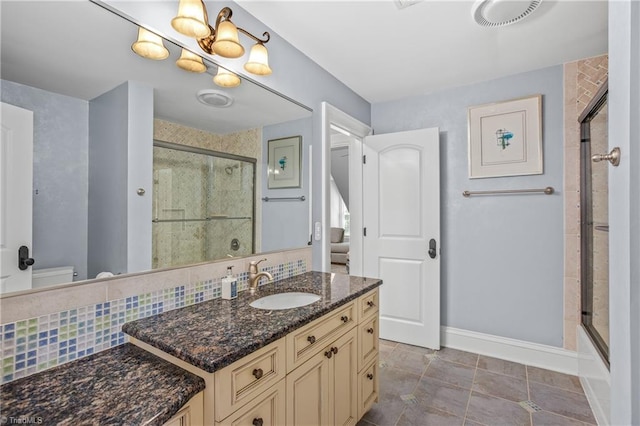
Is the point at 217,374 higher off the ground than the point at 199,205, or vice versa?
the point at 199,205

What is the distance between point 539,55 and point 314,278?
237cm

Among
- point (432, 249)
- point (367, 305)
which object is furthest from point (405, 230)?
point (367, 305)

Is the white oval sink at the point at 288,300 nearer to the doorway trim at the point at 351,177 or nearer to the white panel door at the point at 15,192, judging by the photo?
the doorway trim at the point at 351,177

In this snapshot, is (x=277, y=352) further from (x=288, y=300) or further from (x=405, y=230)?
(x=405, y=230)

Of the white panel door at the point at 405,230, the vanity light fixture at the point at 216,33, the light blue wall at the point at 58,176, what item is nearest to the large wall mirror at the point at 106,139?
the light blue wall at the point at 58,176

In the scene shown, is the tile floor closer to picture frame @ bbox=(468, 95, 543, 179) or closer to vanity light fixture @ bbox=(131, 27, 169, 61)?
picture frame @ bbox=(468, 95, 543, 179)

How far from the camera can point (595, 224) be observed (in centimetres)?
217

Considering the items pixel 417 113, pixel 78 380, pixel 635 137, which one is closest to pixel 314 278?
pixel 78 380

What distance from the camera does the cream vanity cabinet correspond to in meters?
1.01

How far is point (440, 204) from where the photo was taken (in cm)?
299

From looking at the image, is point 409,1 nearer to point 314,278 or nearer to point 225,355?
point 314,278

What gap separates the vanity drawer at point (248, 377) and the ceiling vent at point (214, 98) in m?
1.22

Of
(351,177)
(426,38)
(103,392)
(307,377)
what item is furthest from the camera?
(351,177)

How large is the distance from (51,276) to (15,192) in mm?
295
